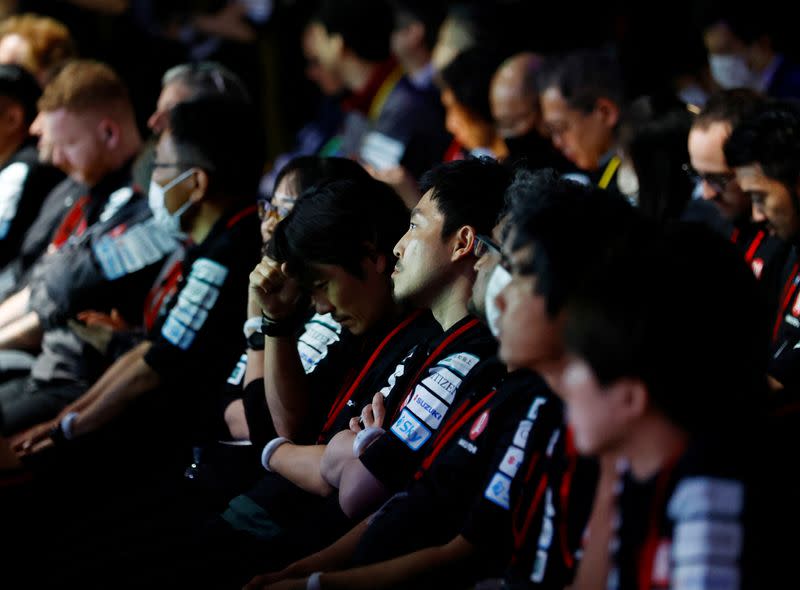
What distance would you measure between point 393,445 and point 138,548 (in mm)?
1116

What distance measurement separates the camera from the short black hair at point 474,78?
4.66 m

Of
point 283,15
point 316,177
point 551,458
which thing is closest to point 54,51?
point 283,15

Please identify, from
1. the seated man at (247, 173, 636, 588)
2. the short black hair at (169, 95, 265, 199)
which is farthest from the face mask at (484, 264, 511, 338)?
the short black hair at (169, 95, 265, 199)

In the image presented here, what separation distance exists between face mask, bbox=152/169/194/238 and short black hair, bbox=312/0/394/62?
240cm

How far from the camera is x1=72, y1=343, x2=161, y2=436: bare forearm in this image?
345 cm

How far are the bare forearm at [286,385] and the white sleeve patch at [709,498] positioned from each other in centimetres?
137

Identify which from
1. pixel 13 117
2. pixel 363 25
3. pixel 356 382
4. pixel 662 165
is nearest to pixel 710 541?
pixel 356 382

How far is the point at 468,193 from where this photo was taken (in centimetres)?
249

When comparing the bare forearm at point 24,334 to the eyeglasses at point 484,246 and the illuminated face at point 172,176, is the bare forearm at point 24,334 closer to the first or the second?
the illuminated face at point 172,176

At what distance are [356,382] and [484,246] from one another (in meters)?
0.47

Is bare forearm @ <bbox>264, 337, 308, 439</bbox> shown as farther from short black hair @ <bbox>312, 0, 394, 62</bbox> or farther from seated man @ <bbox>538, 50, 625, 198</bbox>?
short black hair @ <bbox>312, 0, 394, 62</bbox>

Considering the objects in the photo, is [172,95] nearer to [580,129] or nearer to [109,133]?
[109,133]

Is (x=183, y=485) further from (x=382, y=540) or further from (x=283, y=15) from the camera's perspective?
(x=283, y=15)

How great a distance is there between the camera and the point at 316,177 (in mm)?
3033
